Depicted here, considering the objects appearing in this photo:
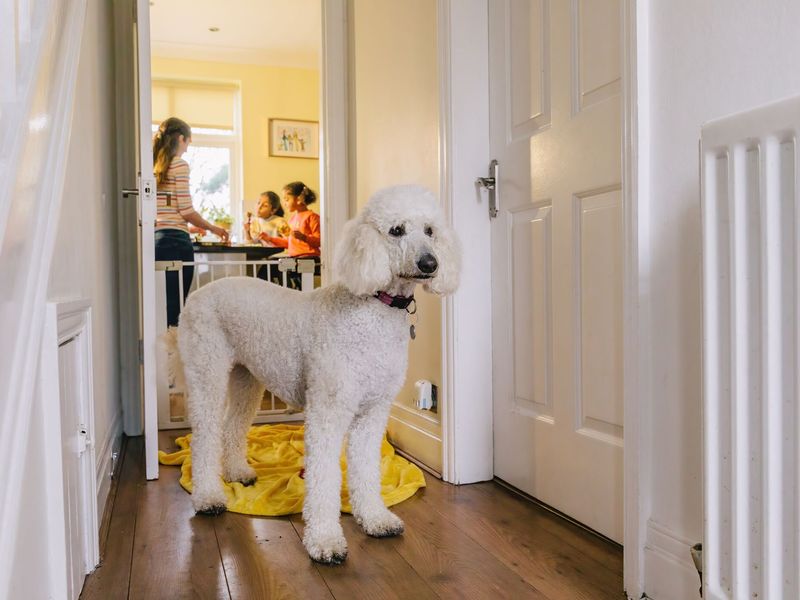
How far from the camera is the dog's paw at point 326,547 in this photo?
4.96 ft

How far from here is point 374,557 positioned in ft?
5.11

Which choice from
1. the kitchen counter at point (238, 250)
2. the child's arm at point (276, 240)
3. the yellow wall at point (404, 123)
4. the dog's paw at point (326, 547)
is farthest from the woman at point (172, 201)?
the dog's paw at point (326, 547)

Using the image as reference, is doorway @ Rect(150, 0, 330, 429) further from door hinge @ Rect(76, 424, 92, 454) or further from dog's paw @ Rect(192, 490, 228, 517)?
door hinge @ Rect(76, 424, 92, 454)

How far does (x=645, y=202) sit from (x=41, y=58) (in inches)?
42.4

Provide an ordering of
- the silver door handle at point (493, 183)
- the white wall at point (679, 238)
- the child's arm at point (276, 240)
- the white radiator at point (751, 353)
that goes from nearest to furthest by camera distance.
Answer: the white radiator at point (751, 353) < the white wall at point (679, 238) < the silver door handle at point (493, 183) < the child's arm at point (276, 240)

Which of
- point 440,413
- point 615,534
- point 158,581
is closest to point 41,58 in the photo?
point 158,581

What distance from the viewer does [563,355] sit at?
1758 mm

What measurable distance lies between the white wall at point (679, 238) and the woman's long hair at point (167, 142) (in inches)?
92.0

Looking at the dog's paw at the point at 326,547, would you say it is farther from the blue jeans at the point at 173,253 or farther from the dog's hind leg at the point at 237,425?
the blue jeans at the point at 173,253

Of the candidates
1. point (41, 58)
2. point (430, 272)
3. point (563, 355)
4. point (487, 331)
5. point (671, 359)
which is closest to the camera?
point (41, 58)

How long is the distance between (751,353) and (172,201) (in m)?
2.75

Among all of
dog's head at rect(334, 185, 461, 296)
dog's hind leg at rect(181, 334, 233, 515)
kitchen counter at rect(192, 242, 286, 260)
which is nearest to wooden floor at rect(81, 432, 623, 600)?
dog's hind leg at rect(181, 334, 233, 515)

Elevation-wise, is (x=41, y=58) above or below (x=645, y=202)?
above

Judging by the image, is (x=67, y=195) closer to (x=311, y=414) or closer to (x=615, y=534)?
(x=311, y=414)
